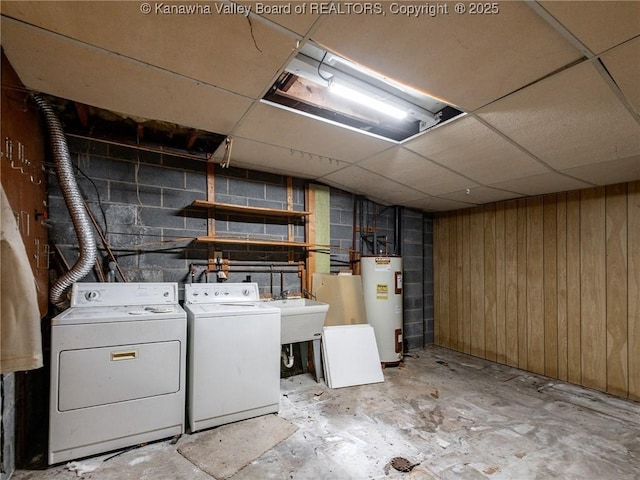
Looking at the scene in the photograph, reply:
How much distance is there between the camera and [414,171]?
9.70 ft

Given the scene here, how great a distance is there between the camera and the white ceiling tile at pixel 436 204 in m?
3.86

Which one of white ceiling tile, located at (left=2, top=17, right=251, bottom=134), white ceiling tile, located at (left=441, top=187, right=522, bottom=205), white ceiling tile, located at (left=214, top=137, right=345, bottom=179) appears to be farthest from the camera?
white ceiling tile, located at (left=441, top=187, right=522, bottom=205)

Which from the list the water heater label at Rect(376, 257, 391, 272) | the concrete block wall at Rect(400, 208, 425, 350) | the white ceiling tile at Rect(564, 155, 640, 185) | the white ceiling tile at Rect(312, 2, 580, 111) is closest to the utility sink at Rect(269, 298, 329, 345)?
the water heater label at Rect(376, 257, 391, 272)

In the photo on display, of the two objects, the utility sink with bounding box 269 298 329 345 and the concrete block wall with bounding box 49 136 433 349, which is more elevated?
the concrete block wall with bounding box 49 136 433 349

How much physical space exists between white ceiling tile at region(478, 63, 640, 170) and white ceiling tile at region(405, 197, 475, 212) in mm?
1480

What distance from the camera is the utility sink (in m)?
Answer: 2.83

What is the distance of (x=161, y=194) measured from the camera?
284 centimetres

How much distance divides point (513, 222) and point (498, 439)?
2441 millimetres

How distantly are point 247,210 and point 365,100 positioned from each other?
162 centimetres

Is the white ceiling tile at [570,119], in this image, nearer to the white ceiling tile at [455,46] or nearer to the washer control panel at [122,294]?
the white ceiling tile at [455,46]

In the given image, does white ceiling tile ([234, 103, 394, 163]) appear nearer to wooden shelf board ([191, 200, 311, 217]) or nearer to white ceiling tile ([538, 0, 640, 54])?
wooden shelf board ([191, 200, 311, 217])

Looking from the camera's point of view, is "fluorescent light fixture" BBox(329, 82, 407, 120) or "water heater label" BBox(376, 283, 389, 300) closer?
"fluorescent light fixture" BBox(329, 82, 407, 120)

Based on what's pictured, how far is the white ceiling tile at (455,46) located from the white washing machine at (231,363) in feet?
6.02

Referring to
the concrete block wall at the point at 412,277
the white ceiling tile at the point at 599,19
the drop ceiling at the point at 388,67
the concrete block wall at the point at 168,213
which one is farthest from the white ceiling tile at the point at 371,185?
the white ceiling tile at the point at 599,19
